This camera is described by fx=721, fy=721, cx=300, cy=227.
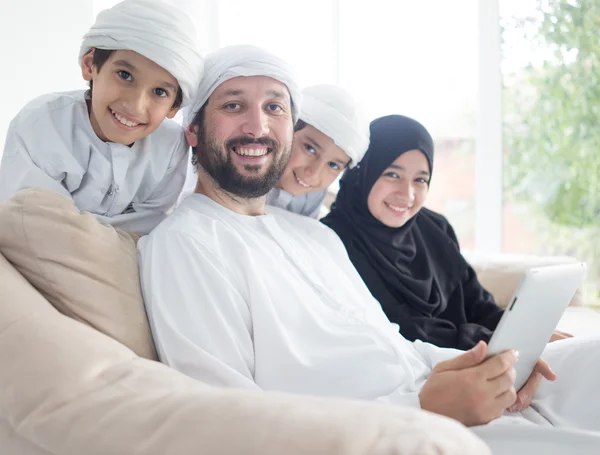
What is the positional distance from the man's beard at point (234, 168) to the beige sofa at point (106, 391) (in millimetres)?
371

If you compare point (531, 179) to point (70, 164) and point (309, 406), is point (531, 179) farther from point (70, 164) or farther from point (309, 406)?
point (309, 406)

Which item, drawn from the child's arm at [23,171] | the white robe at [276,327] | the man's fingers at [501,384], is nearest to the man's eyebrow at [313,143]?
the white robe at [276,327]

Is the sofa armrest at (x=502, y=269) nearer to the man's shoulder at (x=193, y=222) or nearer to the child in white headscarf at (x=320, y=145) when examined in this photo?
the child in white headscarf at (x=320, y=145)

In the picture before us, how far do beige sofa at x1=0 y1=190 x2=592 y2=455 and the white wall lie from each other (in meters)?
2.66

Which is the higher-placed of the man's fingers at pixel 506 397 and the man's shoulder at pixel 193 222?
the man's shoulder at pixel 193 222

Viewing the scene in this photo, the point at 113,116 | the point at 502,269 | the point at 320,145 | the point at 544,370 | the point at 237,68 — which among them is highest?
the point at 237,68

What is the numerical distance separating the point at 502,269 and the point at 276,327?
71.3 inches

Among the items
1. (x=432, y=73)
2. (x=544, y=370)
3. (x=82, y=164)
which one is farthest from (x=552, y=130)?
(x=82, y=164)

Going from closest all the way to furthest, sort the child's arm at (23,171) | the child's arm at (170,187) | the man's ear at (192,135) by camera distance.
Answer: the child's arm at (23,171)
the child's arm at (170,187)
the man's ear at (192,135)

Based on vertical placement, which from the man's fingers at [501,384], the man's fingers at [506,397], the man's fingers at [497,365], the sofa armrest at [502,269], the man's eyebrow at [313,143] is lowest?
the sofa armrest at [502,269]

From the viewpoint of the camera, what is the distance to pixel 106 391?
39.3 inches

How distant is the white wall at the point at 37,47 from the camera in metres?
3.87

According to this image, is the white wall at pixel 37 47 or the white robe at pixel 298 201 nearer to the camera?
the white robe at pixel 298 201

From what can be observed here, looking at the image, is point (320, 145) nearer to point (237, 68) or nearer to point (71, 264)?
point (237, 68)
